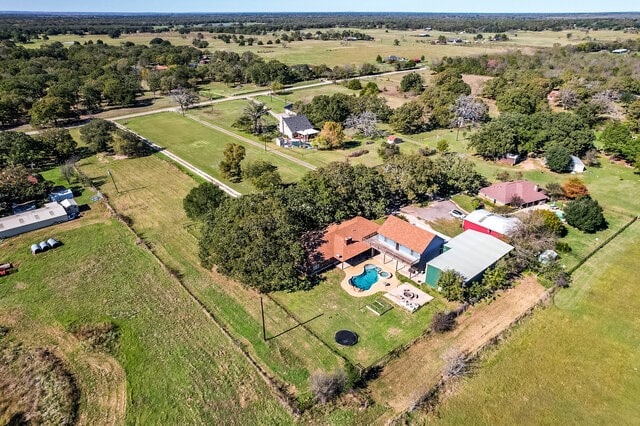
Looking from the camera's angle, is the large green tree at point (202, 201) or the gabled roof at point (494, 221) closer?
the gabled roof at point (494, 221)

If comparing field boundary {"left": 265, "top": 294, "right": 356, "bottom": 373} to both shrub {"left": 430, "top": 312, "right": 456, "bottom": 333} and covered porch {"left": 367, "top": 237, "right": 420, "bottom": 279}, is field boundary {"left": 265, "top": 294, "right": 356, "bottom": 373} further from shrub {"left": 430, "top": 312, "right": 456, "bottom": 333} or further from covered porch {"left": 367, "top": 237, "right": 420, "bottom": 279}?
covered porch {"left": 367, "top": 237, "right": 420, "bottom": 279}

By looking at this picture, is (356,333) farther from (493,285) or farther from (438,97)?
(438,97)

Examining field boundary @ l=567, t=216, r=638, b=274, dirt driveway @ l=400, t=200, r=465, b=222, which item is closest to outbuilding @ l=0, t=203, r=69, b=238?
dirt driveway @ l=400, t=200, r=465, b=222

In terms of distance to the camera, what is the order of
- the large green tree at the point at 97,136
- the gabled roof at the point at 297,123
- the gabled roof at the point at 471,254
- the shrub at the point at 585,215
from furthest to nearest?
the gabled roof at the point at 297,123, the large green tree at the point at 97,136, the shrub at the point at 585,215, the gabled roof at the point at 471,254

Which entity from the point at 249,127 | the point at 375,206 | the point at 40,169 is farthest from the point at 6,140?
the point at 375,206

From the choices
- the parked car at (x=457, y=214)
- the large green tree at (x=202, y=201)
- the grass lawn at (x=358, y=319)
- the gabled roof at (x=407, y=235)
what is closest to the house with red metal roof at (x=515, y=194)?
the parked car at (x=457, y=214)

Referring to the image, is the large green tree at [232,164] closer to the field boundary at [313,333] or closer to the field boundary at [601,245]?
the field boundary at [313,333]
